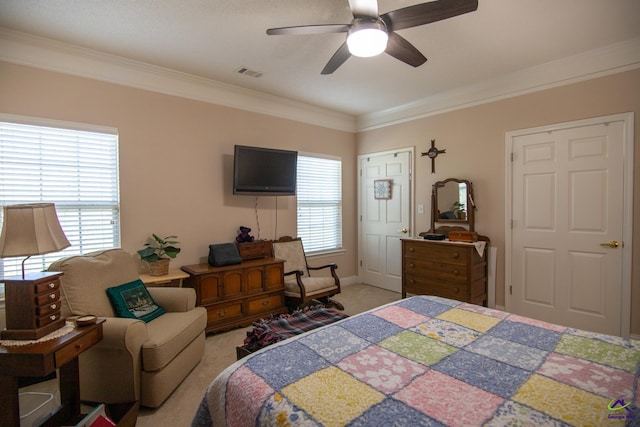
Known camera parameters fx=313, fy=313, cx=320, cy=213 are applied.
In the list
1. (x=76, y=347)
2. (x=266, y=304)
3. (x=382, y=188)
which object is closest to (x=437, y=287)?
(x=382, y=188)

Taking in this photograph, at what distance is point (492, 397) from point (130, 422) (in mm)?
2009

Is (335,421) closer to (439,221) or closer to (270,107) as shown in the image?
(439,221)

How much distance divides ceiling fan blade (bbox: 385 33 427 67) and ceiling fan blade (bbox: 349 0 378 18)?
0.87ft

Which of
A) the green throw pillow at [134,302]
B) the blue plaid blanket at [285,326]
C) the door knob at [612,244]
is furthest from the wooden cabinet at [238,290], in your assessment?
the door knob at [612,244]

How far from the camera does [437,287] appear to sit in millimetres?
3756

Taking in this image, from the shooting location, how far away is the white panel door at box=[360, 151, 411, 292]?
4703 mm

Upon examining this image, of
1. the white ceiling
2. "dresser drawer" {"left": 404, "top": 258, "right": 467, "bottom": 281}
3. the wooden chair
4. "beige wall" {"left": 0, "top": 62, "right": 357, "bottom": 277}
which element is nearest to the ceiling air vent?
the white ceiling

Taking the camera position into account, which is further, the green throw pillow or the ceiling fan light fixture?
the green throw pillow

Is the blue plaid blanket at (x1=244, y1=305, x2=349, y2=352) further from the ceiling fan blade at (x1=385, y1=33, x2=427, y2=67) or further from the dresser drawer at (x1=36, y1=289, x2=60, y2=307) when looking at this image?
the ceiling fan blade at (x1=385, y1=33, x2=427, y2=67)

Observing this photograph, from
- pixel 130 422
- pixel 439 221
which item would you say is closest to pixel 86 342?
pixel 130 422

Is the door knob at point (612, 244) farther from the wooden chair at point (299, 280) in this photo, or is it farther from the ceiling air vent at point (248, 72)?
the ceiling air vent at point (248, 72)

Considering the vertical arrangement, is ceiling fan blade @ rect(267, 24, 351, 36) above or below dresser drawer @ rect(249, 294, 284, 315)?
above

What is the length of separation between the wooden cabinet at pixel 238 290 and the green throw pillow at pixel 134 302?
2.06 ft

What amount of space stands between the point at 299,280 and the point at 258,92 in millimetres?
2443
